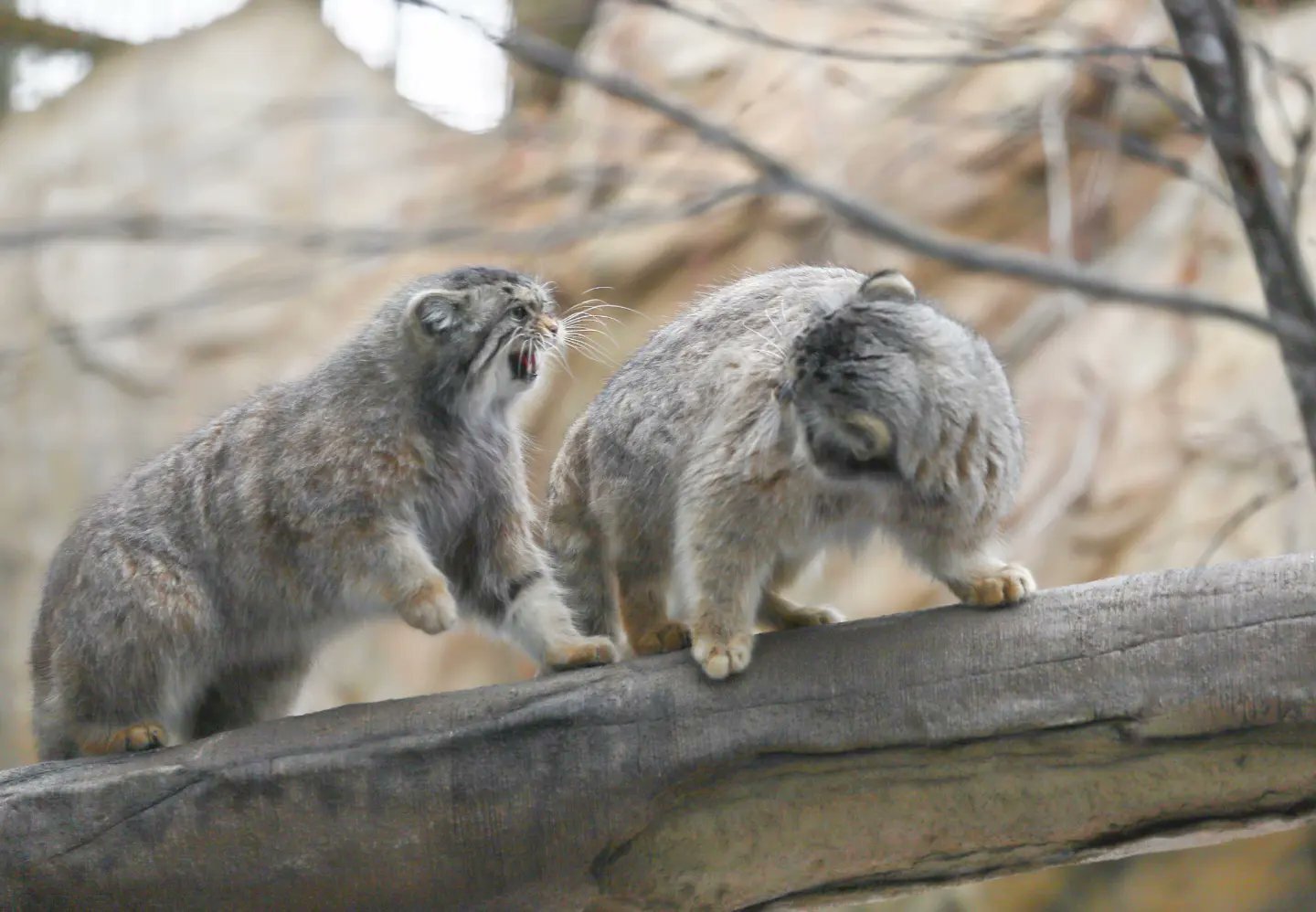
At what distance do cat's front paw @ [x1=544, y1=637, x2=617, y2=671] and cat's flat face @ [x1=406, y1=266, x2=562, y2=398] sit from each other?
0.83 meters

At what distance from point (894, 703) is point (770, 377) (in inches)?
36.2

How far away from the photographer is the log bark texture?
364 centimetres

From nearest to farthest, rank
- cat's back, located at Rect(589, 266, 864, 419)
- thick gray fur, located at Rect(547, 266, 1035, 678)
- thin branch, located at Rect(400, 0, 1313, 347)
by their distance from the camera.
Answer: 1. thin branch, located at Rect(400, 0, 1313, 347)
2. thick gray fur, located at Rect(547, 266, 1035, 678)
3. cat's back, located at Rect(589, 266, 864, 419)

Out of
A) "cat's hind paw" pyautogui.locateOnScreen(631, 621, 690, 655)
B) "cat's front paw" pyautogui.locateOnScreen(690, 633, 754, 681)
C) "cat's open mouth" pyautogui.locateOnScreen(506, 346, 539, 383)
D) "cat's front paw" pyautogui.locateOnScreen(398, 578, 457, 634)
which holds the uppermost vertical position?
"cat's open mouth" pyautogui.locateOnScreen(506, 346, 539, 383)

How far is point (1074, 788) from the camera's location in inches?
145

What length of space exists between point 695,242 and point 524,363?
4.81 meters

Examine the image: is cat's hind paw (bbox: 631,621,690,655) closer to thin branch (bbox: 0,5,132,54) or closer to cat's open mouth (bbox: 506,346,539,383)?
cat's open mouth (bbox: 506,346,539,383)

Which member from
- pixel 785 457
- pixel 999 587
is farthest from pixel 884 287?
pixel 999 587

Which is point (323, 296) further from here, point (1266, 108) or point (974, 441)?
point (974, 441)

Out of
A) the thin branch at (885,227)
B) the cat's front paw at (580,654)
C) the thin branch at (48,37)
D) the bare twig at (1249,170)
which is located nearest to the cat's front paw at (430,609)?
the cat's front paw at (580,654)

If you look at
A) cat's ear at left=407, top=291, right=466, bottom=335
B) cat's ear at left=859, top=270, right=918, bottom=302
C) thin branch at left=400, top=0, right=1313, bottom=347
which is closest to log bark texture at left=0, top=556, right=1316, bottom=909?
cat's ear at left=859, top=270, right=918, bottom=302

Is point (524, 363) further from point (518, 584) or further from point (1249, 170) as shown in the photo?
point (1249, 170)

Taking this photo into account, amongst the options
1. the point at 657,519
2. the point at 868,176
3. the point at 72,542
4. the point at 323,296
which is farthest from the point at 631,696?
the point at 323,296

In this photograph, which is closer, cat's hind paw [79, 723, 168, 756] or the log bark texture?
the log bark texture
